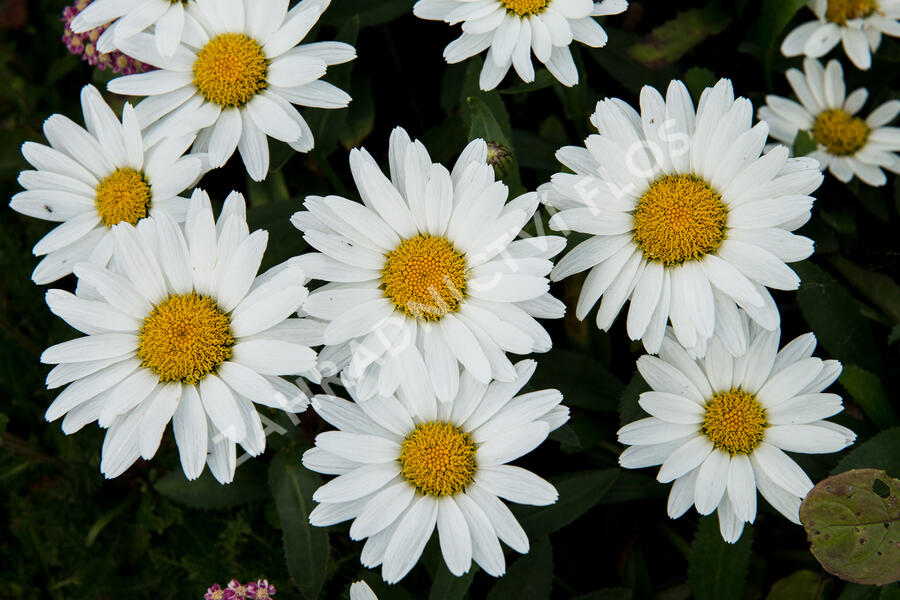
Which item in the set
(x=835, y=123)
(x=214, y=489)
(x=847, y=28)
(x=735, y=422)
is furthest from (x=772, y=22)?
(x=214, y=489)

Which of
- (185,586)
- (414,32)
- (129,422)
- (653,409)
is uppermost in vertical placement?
(414,32)

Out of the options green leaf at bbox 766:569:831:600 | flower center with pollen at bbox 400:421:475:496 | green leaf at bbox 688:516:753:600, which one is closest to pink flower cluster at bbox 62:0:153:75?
flower center with pollen at bbox 400:421:475:496

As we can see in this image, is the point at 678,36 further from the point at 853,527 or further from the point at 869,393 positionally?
the point at 853,527

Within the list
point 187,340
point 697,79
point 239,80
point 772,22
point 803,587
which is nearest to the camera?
point 187,340

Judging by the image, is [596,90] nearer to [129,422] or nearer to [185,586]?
[129,422]

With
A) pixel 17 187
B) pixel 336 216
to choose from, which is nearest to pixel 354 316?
pixel 336 216
